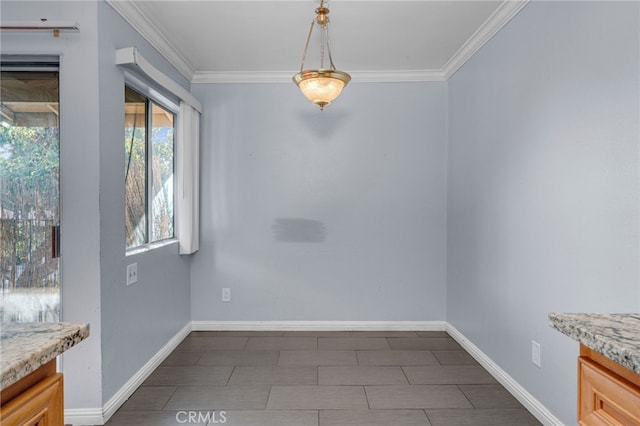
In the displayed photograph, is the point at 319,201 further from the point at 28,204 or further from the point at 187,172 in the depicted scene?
the point at 28,204

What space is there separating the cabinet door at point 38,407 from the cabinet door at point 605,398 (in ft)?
4.06

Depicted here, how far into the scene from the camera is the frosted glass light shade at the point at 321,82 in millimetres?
2217

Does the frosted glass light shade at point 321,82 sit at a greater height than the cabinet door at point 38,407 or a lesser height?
greater

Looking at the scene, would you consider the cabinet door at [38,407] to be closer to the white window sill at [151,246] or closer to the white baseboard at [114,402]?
the white baseboard at [114,402]

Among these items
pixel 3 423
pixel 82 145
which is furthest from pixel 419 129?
pixel 3 423

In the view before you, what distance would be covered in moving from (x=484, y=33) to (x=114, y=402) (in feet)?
11.6

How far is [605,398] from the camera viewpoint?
856 millimetres

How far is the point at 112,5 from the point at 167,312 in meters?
2.28

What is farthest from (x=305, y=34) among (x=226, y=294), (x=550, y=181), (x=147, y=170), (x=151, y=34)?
(x=226, y=294)

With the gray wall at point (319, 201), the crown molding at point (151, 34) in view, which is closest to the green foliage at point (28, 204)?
the crown molding at point (151, 34)

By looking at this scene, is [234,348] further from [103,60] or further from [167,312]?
[103,60]

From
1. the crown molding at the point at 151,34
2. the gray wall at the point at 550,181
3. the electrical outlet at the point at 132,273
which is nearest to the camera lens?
the gray wall at the point at 550,181

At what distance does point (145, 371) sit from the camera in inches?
106

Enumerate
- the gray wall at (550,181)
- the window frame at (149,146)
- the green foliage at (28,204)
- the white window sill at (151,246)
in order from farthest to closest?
the window frame at (149,146) < the white window sill at (151,246) < the green foliage at (28,204) < the gray wall at (550,181)
